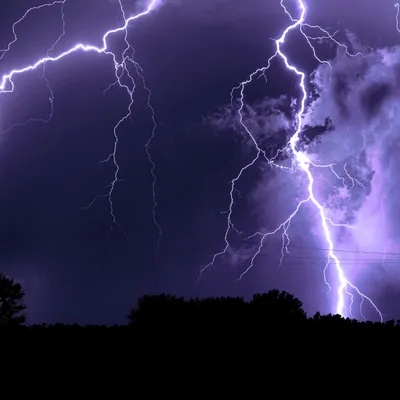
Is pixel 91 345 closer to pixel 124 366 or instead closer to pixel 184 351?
pixel 124 366

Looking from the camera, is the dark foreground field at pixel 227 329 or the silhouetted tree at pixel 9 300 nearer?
the dark foreground field at pixel 227 329

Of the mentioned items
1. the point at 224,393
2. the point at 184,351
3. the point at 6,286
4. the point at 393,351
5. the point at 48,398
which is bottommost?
the point at 48,398

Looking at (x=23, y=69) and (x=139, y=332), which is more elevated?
(x=23, y=69)

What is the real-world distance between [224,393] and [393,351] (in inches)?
130

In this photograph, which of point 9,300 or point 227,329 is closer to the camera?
point 227,329

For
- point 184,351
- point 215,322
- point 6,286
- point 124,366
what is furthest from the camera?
point 6,286

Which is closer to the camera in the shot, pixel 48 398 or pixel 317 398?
pixel 48 398

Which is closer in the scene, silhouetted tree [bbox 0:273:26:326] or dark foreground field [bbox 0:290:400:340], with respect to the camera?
dark foreground field [bbox 0:290:400:340]

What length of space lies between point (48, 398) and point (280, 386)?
2861mm

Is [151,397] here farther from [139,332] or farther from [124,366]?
[139,332]

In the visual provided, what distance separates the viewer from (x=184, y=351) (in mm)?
6297

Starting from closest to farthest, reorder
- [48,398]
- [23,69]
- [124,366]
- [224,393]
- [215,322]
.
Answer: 1. [48,398]
2. [224,393]
3. [124,366]
4. [215,322]
5. [23,69]

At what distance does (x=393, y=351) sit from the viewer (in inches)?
275

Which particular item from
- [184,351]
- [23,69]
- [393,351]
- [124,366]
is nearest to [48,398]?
[124,366]
